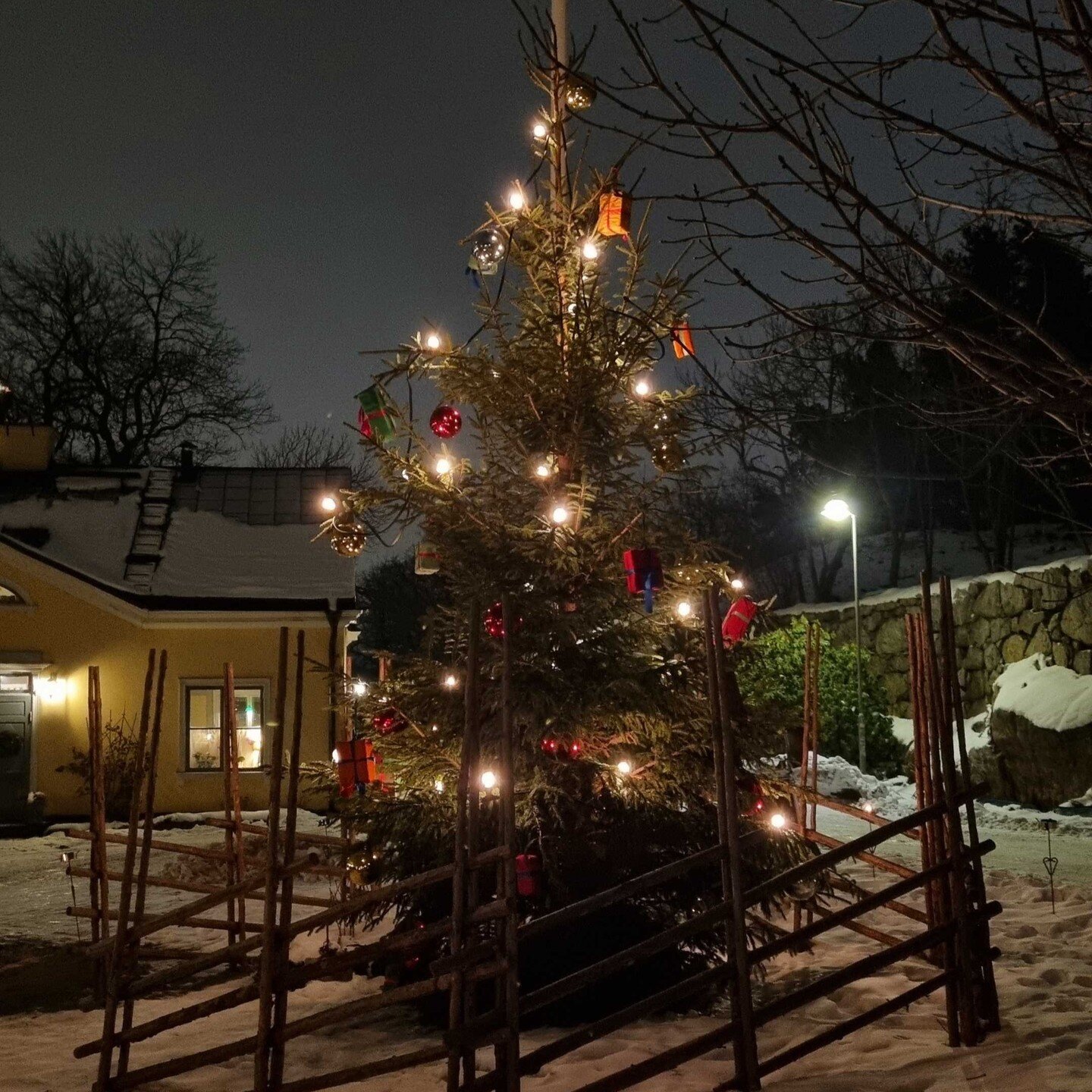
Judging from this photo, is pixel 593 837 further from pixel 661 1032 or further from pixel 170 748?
pixel 170 748

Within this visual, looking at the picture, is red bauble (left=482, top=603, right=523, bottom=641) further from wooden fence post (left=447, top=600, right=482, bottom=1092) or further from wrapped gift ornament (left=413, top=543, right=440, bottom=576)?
wooden fence post (left=447, top=600, right=482, bottom=1092)

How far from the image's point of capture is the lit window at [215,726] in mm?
15938

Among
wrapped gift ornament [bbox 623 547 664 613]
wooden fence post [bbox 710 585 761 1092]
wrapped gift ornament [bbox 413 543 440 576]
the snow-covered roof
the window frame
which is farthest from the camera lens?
the snow-covered roof

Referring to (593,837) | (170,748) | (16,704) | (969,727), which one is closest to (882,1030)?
(593,837)

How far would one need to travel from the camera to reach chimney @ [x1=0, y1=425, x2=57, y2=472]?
18.8m

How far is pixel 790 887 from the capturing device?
6.09 m

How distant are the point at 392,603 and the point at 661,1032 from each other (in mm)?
43822

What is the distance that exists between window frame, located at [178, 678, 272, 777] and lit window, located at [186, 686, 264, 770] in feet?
0.04

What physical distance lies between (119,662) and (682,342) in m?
12.6

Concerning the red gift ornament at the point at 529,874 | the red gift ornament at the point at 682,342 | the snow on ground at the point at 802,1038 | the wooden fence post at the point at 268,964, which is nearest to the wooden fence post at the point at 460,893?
the wooden fence post at the point at 268,964

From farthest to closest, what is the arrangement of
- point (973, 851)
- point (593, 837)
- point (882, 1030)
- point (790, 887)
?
point (790, 887), point (593, 837), point (882, 1030), point (973, 851)

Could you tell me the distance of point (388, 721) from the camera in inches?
234

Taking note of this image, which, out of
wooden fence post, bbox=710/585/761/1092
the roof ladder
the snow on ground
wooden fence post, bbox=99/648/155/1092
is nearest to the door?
the roof ladder

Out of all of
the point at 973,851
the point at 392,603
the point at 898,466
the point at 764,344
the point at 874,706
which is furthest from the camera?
the point at 392,603
